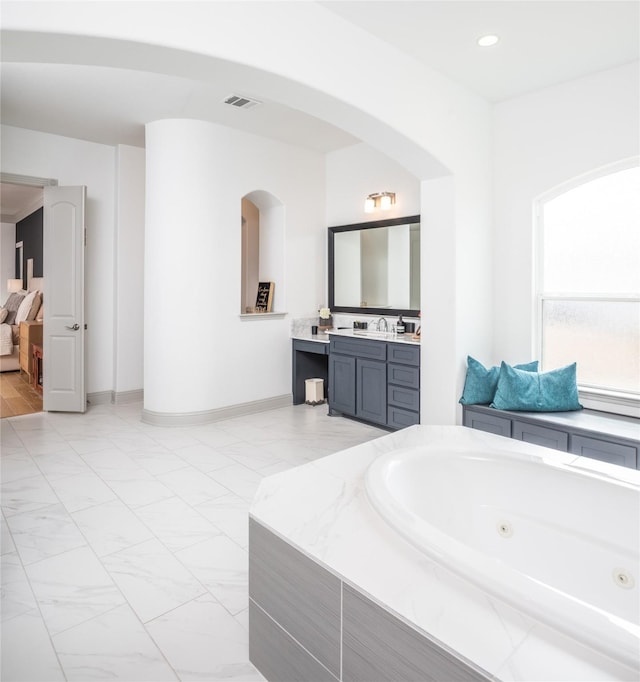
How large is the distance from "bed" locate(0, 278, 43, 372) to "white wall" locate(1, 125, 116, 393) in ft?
9.05

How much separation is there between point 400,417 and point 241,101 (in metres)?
2.94

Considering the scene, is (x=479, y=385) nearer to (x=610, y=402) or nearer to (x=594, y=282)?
(x=610, y=402)

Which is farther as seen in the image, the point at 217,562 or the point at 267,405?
the point at 267,405

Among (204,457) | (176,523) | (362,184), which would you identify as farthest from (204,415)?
(362,184)

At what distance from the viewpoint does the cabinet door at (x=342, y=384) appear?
477cm

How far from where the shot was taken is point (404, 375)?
4250mm

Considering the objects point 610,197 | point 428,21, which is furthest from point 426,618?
point 610,197

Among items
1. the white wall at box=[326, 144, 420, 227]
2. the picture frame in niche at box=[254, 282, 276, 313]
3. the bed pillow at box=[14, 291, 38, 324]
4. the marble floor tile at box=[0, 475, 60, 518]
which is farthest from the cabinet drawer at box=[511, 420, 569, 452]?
the bed pillow at box=[14, 291, 38, 324]

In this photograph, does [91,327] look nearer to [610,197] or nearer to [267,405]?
[267,405]

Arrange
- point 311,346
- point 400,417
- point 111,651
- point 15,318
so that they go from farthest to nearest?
point 15,318 → point 311,346 → point 400,417 → point 111,651

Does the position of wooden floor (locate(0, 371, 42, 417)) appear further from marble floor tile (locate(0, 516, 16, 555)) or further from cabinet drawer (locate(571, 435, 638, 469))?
cabinet drawer (locate(571, 435, 638, 469))

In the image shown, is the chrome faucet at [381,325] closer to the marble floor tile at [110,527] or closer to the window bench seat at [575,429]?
the window bench seat at [575,429]

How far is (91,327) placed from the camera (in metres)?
5.40

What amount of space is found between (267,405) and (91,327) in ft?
6.78
